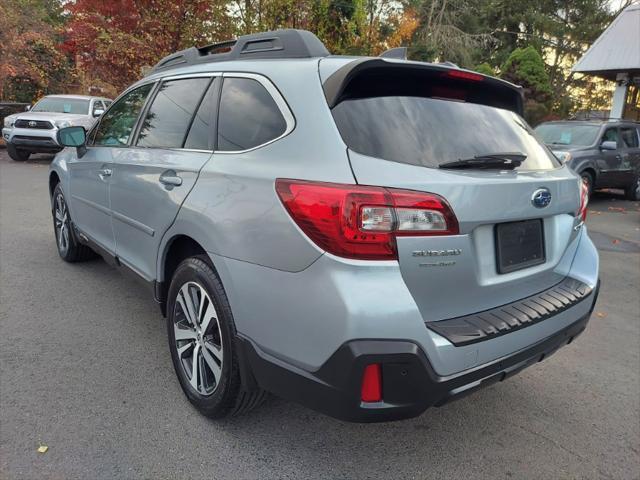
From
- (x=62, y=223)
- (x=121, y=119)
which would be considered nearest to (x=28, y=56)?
(x=62, y=223)

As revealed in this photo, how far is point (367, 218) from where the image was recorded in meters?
1.84

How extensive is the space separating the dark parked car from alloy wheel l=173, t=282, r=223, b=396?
30.5ft

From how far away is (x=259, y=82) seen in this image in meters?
2.43

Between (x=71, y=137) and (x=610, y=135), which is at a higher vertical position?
(x=71, y=137)

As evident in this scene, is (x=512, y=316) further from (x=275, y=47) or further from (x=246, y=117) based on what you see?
Result: (x=275, y=47)

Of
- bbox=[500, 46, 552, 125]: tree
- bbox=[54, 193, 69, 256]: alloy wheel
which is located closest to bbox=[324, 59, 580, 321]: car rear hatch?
bbox=[54, 193, 69, 256]: alloy wheel

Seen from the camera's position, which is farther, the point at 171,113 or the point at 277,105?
the point at 171,113

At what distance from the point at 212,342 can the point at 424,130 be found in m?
1.44

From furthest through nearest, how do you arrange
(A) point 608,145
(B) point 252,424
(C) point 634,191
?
(C) point 634,191
(A) point 608,145
(B) point 252,424

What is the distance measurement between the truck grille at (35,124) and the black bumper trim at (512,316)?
13.4 meters

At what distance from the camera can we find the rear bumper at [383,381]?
1784 mm

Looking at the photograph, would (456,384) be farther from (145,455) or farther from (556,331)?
(145,455)

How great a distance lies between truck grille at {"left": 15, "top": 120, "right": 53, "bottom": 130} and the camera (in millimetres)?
12734

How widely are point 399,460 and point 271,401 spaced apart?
2.59 ft
